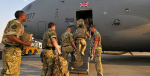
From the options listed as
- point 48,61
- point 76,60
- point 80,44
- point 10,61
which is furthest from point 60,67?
point 80,44

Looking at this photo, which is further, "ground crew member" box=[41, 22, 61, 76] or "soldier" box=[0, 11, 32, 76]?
"ground crew member" box=[41, 22, 61, 76]

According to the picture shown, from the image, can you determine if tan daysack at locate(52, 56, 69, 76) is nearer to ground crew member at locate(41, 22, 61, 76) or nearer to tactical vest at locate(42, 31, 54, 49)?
ground crew member at locate(41, 22, 61, 76)

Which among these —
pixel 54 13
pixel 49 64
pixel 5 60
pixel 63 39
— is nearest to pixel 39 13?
pixel 54 13

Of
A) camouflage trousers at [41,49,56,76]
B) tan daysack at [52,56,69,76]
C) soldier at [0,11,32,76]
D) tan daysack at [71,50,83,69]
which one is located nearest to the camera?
soldier at [0,11,32,76]

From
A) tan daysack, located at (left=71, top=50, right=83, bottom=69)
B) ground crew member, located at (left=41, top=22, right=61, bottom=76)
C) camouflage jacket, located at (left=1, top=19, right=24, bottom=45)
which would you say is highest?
camouflage jacket, located at (left=1, top=19, right=24, bottom=45)

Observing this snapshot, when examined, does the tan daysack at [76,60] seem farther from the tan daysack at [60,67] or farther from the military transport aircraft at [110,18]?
the military transport aircraft at [110,18]

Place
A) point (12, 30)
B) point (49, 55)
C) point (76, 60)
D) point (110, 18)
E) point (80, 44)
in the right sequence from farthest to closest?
point (110, 18), point (80, 44), point (76, 60), point (49, 55), point (12, 30)

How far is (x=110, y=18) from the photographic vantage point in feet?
24.1

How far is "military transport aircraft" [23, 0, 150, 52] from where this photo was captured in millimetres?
7121

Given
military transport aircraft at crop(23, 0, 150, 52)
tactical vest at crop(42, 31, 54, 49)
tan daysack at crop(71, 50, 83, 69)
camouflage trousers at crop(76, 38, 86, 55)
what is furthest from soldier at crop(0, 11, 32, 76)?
→ military transport aircraft at crop(23, 0, 150, 52)

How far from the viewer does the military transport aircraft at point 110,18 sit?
7.12 metres

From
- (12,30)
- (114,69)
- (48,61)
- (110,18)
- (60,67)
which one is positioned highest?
(110,18)

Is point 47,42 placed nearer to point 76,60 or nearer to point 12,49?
point 12,49

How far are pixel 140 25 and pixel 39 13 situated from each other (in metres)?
7.05
